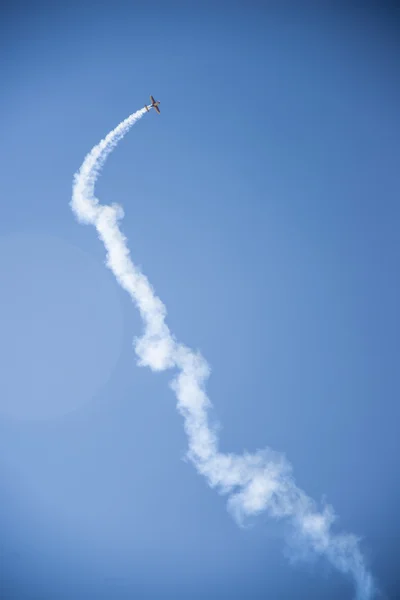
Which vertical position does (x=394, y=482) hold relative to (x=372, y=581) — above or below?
above

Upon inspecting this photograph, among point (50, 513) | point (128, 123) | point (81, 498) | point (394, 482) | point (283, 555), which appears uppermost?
point (128, 123)

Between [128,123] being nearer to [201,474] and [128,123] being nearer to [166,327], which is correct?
[166,327]

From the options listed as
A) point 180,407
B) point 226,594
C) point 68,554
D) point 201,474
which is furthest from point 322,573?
point 68,554

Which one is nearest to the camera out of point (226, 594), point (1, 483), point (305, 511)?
point (305, 511)

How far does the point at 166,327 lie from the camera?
73.8ft

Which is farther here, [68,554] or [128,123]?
[68,554]

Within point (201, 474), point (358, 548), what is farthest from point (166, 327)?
point (358, 548)

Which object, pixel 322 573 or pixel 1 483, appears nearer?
pixel 322 573

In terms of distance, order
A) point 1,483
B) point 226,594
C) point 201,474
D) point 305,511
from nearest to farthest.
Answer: point 305,511
point 201,474
point 226,594
point 1,483

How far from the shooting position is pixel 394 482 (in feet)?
80.8

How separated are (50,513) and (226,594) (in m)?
24.8

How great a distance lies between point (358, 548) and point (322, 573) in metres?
4.78

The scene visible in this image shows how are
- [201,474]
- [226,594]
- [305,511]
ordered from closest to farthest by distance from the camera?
1. [305,511]
2. [201,474]
3. [226,594]

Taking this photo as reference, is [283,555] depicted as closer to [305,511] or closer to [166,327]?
[305,511]
